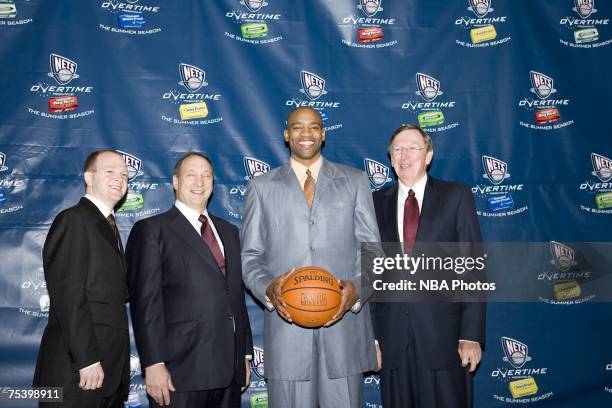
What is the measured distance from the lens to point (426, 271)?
256 cm

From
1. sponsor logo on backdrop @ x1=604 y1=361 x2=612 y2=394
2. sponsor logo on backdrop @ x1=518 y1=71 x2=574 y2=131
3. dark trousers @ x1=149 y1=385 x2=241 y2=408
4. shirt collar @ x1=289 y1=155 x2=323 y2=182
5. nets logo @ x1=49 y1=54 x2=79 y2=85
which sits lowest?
sponsor logo on backdrop @ x1=604 y1=361 x2=612 y2=394

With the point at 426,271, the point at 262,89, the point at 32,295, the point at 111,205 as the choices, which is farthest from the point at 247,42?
the point at 32,295

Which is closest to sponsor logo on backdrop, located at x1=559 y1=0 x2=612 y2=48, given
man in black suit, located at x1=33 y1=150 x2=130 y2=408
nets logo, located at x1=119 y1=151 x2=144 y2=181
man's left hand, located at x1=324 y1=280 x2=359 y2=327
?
man's left hand, located at x1=324 y1=280 x2=359 y2=327

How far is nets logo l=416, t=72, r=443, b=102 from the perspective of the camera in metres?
3.71

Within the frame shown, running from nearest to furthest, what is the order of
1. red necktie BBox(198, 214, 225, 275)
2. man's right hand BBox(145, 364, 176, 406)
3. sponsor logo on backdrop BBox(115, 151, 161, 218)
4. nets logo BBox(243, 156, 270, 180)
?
man's right hand BBox(145, 364, 176, 406) → red necktie BBox(198, 214, 225, 275) → sponsor logo on backdrop BBox(115, 151, 161, 218) → nets logo BBox(243, 156, 270, 180)

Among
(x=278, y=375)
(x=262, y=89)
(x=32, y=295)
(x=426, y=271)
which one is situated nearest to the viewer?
(x=278, y=375)

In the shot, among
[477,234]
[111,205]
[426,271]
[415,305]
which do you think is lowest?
[415,305]

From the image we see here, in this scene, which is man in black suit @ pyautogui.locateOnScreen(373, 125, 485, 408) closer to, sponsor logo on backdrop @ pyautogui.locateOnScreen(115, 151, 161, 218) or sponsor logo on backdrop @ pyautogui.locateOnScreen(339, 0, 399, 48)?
sponsor logo on backdrop @ pyautogui.locateOnScreen(339, 0, 399, 48)

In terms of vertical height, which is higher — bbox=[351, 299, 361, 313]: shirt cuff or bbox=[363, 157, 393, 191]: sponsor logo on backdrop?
bbox=[363, 157, 393, 191]: sponsor logo on backdrop

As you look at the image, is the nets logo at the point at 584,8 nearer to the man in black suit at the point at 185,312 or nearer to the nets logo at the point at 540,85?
the nets logo at the point at 540,85

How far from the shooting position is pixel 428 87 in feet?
12.2

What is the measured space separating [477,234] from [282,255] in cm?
108

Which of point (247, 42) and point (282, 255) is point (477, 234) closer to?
point (282, 255)

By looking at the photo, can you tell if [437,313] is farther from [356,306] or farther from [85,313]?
[85,313]
